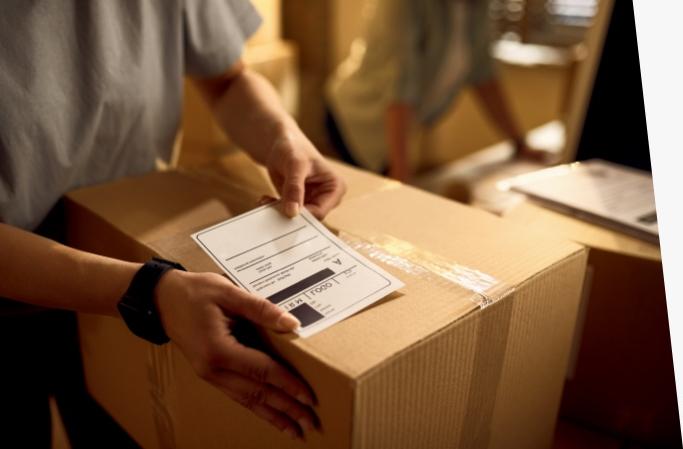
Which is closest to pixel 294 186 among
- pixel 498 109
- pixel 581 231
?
pixel 581 231

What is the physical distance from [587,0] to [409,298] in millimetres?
2657

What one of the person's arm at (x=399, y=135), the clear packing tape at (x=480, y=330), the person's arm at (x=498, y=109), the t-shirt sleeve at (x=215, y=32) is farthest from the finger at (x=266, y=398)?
the person's arm at (x=498, y=109)

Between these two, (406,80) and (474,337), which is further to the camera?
(406,80)

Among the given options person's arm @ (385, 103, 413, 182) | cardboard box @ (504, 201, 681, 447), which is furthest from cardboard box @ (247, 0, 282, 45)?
cardboard box @ (504, 201, 681, 447)

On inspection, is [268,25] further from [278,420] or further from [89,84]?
[278,420]

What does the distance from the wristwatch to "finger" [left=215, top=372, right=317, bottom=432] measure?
86 mm

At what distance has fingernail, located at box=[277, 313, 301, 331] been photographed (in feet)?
1.71

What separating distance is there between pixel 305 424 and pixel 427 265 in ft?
0.73

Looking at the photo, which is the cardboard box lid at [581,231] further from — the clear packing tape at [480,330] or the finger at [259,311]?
the finger at [259,311]

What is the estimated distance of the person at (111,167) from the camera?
533 millimetres

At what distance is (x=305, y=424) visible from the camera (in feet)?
1.70

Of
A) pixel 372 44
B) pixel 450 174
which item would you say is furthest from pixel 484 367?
pixel 372 44

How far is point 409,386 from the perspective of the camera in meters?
0.52

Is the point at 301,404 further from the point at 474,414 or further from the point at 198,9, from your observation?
the point at 198,9
